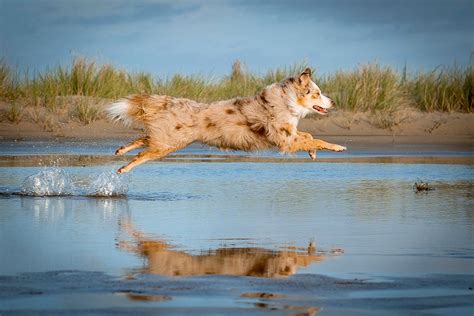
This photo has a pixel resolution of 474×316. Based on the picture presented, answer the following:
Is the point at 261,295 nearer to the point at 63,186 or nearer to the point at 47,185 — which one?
the point at 47,185

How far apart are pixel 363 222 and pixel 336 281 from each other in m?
2.93

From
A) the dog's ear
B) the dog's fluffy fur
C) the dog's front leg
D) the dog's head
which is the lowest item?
the dog's front leg

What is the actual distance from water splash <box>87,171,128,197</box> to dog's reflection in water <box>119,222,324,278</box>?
3770 mm

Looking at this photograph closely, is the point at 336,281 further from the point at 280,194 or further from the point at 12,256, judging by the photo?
the point at 280,194

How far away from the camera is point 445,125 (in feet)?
77.1

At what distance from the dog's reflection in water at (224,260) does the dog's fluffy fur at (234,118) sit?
13.2 feet

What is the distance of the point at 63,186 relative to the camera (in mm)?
12945

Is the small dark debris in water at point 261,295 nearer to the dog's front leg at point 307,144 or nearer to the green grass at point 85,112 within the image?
the dog's front leg at point 307,144

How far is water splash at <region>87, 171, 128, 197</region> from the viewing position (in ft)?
41.3

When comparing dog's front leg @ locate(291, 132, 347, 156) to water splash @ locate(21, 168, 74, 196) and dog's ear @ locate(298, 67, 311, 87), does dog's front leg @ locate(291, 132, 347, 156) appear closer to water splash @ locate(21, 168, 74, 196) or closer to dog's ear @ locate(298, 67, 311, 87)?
dog's ear @ locate(298, 67, 311, 87)

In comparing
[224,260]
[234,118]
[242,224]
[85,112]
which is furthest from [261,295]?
[85,112]

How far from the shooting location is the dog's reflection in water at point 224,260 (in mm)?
7547

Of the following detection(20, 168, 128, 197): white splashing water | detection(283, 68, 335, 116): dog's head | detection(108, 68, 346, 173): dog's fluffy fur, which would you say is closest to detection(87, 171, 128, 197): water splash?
detection(20, 168, 128, 197): white splashing water

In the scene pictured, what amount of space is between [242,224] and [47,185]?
12.0 ft
